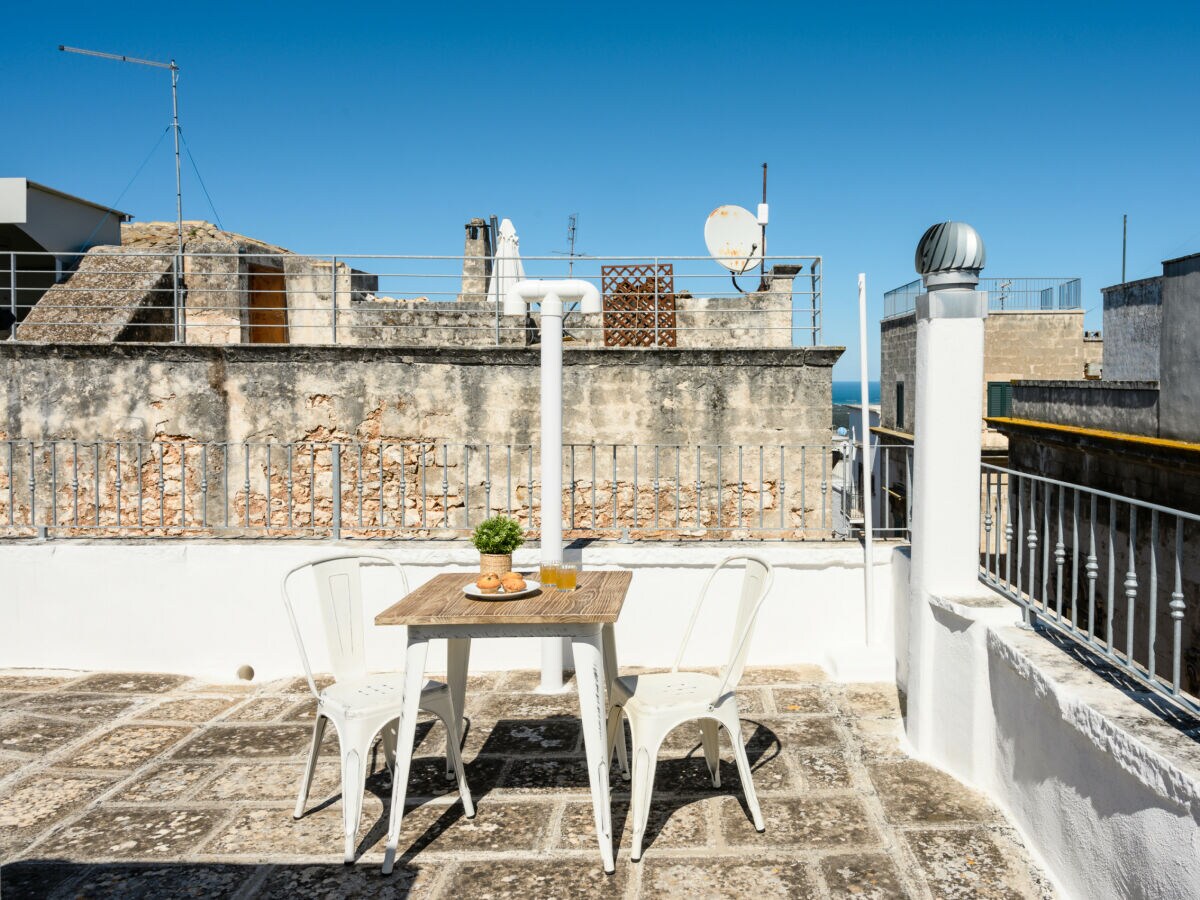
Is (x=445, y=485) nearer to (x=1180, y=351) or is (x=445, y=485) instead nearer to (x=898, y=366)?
(x=1180, y=351)

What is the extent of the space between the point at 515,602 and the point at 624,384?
17.8 feet

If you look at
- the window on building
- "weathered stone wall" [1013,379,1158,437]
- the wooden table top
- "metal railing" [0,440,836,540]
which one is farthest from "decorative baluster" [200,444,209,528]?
the window on building

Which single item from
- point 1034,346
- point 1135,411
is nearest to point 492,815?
point 1135,411

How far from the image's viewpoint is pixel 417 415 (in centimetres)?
907

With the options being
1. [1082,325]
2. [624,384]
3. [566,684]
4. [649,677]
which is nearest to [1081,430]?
[624,384]

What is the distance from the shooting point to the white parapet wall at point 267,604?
5840mm

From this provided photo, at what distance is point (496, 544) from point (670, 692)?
3.23ft

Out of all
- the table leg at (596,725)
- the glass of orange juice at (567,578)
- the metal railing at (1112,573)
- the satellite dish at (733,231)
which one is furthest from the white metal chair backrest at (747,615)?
the satellite dish at (733,231)

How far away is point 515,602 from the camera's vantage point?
12.4ft

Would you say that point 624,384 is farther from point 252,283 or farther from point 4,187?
point 4,187

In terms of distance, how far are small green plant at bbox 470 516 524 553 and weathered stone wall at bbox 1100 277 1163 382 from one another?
1400 cm

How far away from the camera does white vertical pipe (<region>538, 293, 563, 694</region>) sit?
210 inches

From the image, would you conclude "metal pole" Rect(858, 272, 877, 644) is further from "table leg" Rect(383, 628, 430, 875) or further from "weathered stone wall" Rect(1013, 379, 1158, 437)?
"weathered stone wall" Rect(1013, 379, 1158, 437)

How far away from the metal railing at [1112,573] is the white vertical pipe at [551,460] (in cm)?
230
